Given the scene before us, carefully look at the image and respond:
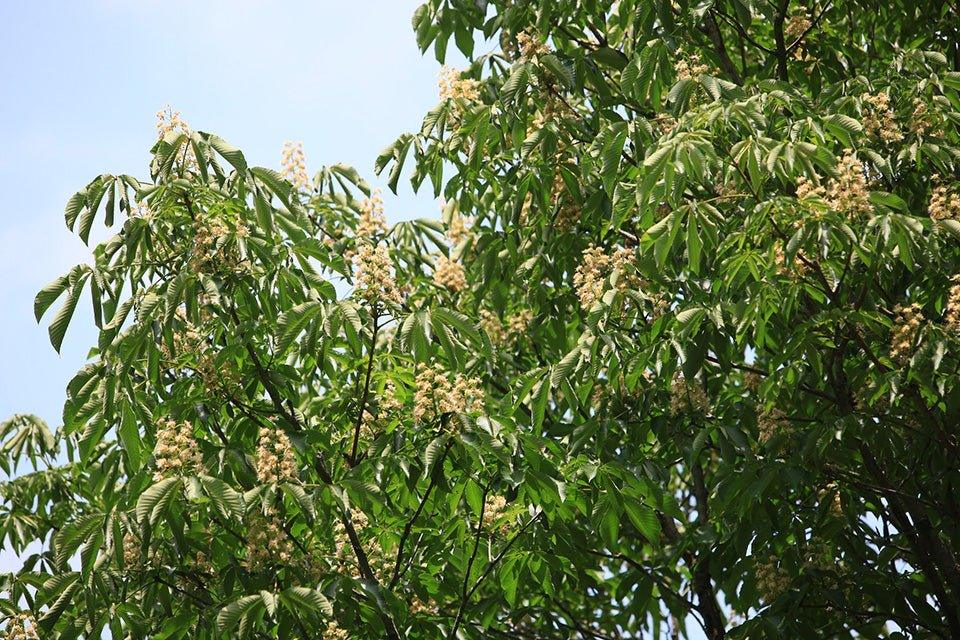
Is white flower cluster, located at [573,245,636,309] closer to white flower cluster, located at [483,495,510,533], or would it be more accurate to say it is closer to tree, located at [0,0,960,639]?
tree, located at [0,0,960,639]

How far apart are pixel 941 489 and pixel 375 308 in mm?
2300

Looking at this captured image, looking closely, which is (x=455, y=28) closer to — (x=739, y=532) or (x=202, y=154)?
(x=202, y=154)

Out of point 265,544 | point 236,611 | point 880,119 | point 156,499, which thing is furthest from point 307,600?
point 880,119

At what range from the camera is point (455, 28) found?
4738 millimetres

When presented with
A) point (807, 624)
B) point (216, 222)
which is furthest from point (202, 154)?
point (807, 624)

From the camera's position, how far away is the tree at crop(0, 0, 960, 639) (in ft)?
11.0

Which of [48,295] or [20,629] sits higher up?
[48,295]

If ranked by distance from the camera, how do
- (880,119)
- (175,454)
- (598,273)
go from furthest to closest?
(880,119) < (598,273) < (175,454)

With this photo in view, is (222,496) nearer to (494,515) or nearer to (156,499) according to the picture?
(156,499)

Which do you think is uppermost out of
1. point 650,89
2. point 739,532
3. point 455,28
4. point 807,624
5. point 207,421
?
point 455,28

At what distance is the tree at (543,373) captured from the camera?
3340mm

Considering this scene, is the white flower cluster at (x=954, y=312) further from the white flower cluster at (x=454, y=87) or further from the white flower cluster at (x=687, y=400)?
the white flower cluster at (x=454, y=87)

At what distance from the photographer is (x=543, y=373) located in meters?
3.94

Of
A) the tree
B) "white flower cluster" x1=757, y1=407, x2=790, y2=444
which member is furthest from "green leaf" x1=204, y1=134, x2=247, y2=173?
"white flower cluster" x1=757, y1=407, x2=790, y2=444
